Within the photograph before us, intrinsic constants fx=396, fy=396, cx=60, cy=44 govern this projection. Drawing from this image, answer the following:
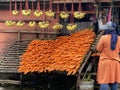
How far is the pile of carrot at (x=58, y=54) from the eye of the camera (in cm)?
1142

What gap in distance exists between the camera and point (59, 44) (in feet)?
40.9

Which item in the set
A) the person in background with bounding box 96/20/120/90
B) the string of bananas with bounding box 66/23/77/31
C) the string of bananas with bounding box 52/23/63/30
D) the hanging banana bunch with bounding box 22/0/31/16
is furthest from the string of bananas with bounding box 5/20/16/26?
the person in background with bounding box 96/20/120/90

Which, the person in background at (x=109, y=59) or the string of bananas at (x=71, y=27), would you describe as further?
the string of bananas at (x=71, y=27)

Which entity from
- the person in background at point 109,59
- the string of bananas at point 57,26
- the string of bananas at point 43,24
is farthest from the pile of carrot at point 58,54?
the person in background at point 109,59

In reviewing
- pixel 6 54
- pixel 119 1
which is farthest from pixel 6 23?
pixel 119 1

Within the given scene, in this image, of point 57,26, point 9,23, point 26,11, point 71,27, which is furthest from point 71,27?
point 9,23

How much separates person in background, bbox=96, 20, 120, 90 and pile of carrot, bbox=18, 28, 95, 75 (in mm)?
1446

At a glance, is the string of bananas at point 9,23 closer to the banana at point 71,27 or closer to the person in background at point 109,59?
the banana at point 71,27

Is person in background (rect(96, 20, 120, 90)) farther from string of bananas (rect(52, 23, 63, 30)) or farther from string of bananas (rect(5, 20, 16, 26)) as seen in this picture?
string of bananas (rect(5, 20, 16, 26))

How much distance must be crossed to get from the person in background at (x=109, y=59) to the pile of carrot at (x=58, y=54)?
1446mm

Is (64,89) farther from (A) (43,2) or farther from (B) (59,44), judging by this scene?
(A) (43,2)

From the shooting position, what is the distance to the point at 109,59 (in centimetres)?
966

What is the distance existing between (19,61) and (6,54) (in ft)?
3.13

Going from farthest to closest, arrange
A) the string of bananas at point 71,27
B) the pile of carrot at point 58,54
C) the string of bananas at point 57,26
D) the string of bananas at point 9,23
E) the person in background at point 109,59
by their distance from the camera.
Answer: the string of bananas at point 9,23, the string of bananas at point 57,26, the string of bananas at point 71,27, the pile of carrot at point 58,54, the person in background at point 109,59
